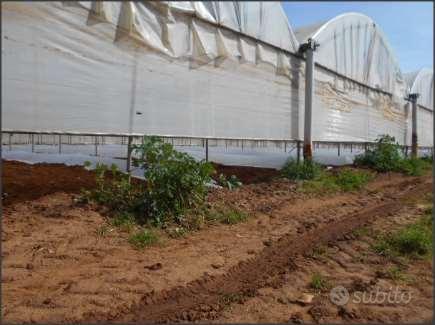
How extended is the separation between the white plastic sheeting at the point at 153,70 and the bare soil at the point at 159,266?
931mm

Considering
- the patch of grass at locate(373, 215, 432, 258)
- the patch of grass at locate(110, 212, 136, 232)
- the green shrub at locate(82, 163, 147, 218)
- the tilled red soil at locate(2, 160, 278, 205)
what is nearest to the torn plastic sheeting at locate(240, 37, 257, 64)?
A: the tilled red soil at locate(2, 160, 278, 205)

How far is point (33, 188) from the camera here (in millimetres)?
4219

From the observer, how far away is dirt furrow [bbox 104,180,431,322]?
2359 mm

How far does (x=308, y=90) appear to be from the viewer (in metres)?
7.61

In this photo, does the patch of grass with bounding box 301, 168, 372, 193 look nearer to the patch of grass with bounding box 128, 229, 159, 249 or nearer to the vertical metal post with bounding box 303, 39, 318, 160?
the vertical metal post with bounding box 303, 39, 318, 160

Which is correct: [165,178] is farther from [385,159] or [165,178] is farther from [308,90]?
[385,159]

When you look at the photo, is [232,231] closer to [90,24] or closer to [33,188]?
[33,188]

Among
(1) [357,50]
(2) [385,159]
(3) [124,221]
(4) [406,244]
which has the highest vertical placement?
(1) [357,50]

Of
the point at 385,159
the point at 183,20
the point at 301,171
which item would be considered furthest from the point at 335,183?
the point at 183,20

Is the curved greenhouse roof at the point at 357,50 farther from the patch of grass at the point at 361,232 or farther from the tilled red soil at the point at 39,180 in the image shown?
the tilled red soil at the point at 39,180

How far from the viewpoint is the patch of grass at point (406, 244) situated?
11.5 ft

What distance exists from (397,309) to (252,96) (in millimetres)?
4531

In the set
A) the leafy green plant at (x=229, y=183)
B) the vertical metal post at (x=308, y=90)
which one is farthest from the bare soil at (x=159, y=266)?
the vertical metal post at (x=308, y=90)

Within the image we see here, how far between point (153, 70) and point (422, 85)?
13.9 meters
